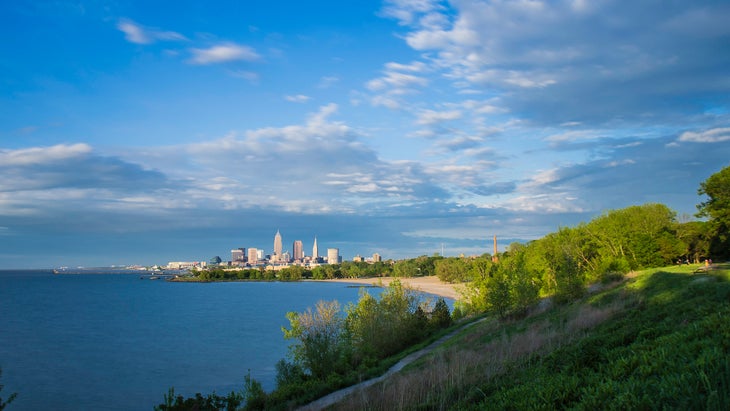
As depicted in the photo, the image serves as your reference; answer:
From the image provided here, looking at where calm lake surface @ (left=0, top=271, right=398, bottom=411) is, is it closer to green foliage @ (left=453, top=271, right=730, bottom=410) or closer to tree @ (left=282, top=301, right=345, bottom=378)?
tree @ (left=282, top=301, right=345, bottom=378)

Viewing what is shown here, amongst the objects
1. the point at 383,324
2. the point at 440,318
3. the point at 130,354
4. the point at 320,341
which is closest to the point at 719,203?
the point at 440,318

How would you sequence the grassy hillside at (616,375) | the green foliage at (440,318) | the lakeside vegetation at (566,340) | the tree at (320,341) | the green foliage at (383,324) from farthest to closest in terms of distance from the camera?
1. the green foliage at (440,318)
2. the green foliage at (383,324)
3. the tree at (320,341)
4. the lakeside vegetation at (566,340)
5. the grassy hillside at (616,375)

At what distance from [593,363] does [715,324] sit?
2.76 meters

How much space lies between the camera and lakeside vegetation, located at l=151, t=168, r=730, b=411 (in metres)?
8.38

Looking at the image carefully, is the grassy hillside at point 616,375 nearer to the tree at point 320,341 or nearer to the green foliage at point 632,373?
the green foliage at point 632,373

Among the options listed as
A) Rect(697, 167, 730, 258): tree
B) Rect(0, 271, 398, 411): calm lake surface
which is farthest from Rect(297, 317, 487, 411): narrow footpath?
Rect(697, 167, 730, 258): tree

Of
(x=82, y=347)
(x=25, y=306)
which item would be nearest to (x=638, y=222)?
(x=82, y=347)

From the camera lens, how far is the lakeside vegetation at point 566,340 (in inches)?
330

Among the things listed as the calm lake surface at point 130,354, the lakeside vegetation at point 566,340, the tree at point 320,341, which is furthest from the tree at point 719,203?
the calm lake surface at point 130,354

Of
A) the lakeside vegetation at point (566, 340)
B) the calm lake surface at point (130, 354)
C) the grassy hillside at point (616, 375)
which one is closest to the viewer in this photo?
the grassy hillside at point (616, 375)

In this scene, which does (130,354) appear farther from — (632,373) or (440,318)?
(632,373)

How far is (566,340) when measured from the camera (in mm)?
16438

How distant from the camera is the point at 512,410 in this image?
8711 mm

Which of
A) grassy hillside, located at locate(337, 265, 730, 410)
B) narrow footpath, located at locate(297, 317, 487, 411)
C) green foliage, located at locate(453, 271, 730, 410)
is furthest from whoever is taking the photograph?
narrow footpath, located at locate(297, 317, 487, 411)
